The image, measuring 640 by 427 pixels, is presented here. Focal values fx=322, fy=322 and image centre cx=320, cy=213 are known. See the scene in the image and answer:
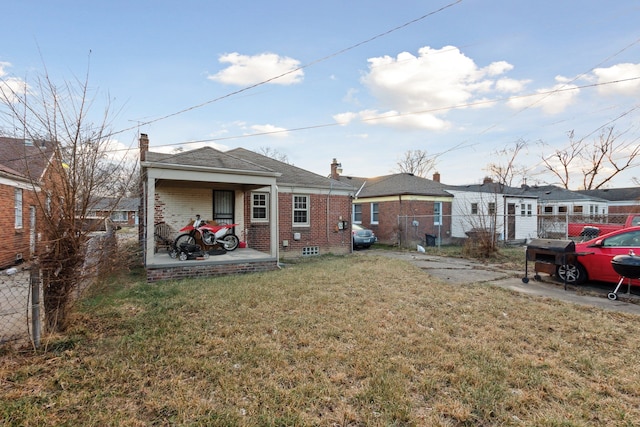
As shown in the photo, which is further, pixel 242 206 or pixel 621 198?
pixel 621 198

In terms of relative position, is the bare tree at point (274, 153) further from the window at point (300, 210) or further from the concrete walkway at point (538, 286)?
the concrete walkway at point (538, 286)

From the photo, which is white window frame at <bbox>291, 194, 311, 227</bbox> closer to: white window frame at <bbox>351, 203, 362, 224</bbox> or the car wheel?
white window frame at <bbox>351, 203, 362, 224</bbox>

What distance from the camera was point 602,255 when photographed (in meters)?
7.27

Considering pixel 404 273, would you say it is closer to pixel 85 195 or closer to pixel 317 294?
pixel 317 294

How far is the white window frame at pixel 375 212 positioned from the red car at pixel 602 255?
13089 millimetres

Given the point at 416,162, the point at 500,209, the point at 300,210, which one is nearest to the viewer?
the point at 300,210

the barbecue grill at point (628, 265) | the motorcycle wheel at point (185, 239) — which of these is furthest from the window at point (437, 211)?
the motorcycle wheel at point (185, 239)

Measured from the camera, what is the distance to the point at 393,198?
19641 mm

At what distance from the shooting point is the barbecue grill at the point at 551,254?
7387 mm

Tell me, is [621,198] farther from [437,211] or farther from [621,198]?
[437,211]

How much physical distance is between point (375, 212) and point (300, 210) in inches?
333

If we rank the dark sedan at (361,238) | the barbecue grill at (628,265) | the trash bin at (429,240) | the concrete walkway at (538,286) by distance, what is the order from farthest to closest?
the trash bin at (429,240)
the dark sedan at (361,238)
the concrete walkway at (538,286)
the barbecue grill at (628,265)

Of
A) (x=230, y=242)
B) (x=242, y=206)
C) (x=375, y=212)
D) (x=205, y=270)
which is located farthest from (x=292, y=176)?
(x=375, y=212)

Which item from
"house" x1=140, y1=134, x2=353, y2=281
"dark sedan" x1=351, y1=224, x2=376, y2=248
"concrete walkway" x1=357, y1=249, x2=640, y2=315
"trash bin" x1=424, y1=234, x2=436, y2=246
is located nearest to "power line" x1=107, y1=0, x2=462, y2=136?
"house" x1=140, y1=134, x2=353, y2=281
